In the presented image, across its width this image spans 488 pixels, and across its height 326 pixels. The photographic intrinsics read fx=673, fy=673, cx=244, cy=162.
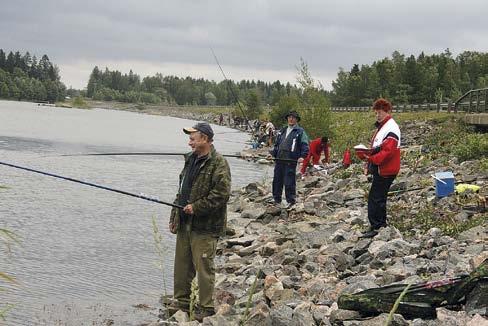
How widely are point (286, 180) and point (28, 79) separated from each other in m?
174

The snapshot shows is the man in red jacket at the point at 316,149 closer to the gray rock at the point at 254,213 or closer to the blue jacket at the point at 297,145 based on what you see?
the gray rock at the point at 254,213

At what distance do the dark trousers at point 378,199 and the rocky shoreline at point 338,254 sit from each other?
1.29 ft

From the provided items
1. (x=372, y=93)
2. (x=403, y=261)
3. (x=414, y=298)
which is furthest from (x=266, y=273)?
(x=372, y=93)

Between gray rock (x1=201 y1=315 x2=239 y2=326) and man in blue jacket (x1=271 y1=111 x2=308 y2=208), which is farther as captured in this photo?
man in blue jacket (x1=271 y1=111 x2=308 y2=208)

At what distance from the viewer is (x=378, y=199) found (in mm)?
9938

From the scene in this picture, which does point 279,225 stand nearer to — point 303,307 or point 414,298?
point 303,307

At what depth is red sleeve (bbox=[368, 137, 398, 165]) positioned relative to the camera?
9.45 metres

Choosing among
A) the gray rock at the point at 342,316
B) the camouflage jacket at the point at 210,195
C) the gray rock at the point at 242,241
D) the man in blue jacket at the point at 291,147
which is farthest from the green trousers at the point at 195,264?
the man in blue jacket at the point at 291,147

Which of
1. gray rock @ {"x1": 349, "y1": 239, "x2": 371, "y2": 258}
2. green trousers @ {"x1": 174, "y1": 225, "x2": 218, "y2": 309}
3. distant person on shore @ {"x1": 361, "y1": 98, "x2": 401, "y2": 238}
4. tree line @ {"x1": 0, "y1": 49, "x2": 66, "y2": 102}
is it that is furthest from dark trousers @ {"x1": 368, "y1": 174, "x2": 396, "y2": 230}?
tree line @ {"x1": 0, "y1": 49, "x2": 66, "y2": 102}

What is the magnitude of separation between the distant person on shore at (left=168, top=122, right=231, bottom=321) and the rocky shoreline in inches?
18.9

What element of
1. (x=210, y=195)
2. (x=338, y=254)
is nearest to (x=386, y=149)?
(x=338, y=254)

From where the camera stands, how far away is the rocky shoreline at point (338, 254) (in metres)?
6.43

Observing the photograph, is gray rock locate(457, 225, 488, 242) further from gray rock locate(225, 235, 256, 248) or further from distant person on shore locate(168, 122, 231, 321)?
gray rock locate(225, 235, 256, 248)

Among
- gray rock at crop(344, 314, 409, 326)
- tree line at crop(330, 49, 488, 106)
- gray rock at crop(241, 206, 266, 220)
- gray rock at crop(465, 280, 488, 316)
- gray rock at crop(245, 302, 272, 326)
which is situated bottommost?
gray rock at crop(241, 206, 266, 220)
